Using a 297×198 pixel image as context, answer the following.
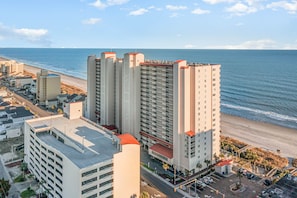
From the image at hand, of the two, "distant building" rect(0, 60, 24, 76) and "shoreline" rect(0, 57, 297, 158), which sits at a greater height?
"distant building" rect(0, 60, 24, 76)

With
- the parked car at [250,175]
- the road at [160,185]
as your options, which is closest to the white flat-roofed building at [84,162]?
the road at [160,185]

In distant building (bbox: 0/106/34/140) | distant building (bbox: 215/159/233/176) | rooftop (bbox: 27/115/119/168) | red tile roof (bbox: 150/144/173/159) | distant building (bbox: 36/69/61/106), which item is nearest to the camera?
rooftop (bbox: 27/115/119/168)

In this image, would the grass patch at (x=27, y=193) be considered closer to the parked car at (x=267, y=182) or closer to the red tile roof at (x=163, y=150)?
the red tile roof at (x=163, y=150)

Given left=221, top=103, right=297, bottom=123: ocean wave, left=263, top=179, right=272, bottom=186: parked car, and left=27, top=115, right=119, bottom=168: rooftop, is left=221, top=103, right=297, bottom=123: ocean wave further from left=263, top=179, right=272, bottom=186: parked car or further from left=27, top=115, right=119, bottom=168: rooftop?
left=27, top=115, right=119, bottom=168: rooftop

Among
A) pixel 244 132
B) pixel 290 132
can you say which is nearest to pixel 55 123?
pixel 244 132

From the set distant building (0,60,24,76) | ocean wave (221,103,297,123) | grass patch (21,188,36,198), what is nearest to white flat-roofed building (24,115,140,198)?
grass patch (21,188,36,198)

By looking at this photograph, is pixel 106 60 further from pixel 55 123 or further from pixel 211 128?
pixel 211 128

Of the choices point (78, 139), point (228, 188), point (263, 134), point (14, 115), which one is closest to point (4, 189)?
point (78, 139)

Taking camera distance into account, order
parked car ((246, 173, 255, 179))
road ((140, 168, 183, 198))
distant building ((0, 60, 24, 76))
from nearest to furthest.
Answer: road ((140, 168, 183, 198)) < parked car ((246, 173, 255, 179)) < distant building ((0, 60, 24, 76))
